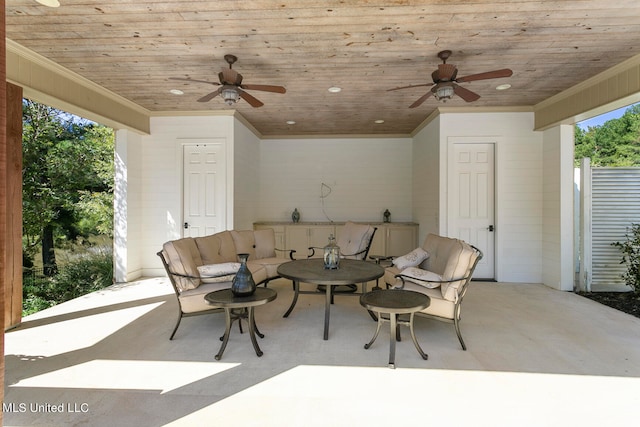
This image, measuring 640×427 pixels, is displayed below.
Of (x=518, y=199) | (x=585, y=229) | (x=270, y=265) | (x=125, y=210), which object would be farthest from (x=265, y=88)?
(x=585, y=229)

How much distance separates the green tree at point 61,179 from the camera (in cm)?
748

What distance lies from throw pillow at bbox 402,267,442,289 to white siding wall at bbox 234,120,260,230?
11.5 ft

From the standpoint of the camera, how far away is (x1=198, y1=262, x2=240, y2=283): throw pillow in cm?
326

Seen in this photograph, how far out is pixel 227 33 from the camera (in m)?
3.04

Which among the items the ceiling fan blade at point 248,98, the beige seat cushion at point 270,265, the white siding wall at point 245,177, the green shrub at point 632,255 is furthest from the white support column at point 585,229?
the white siding wall at point 245,177

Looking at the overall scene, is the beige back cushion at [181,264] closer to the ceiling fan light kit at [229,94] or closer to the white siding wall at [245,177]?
the ceiling fan light kit at [229,94]

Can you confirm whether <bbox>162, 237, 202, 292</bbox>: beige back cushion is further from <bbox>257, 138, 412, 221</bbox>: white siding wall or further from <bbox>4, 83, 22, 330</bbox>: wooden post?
<bbox>257, 138, 412, 221</bbox>: white siding wall

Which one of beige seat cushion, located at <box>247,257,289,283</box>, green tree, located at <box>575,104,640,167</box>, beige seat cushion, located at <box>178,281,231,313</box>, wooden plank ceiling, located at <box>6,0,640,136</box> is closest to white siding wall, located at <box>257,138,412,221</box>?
wooden plank ceiling, located at <box>6,0,640,136</box>

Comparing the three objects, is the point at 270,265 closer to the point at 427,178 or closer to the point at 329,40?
the point at 329,40

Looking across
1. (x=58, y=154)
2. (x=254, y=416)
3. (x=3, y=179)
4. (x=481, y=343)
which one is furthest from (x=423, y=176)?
(x=58, y=154)

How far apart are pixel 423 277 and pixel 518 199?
3.40m

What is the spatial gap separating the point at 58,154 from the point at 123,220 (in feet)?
14.4

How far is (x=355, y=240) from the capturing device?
16.5ft

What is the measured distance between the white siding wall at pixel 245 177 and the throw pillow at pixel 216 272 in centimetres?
233
